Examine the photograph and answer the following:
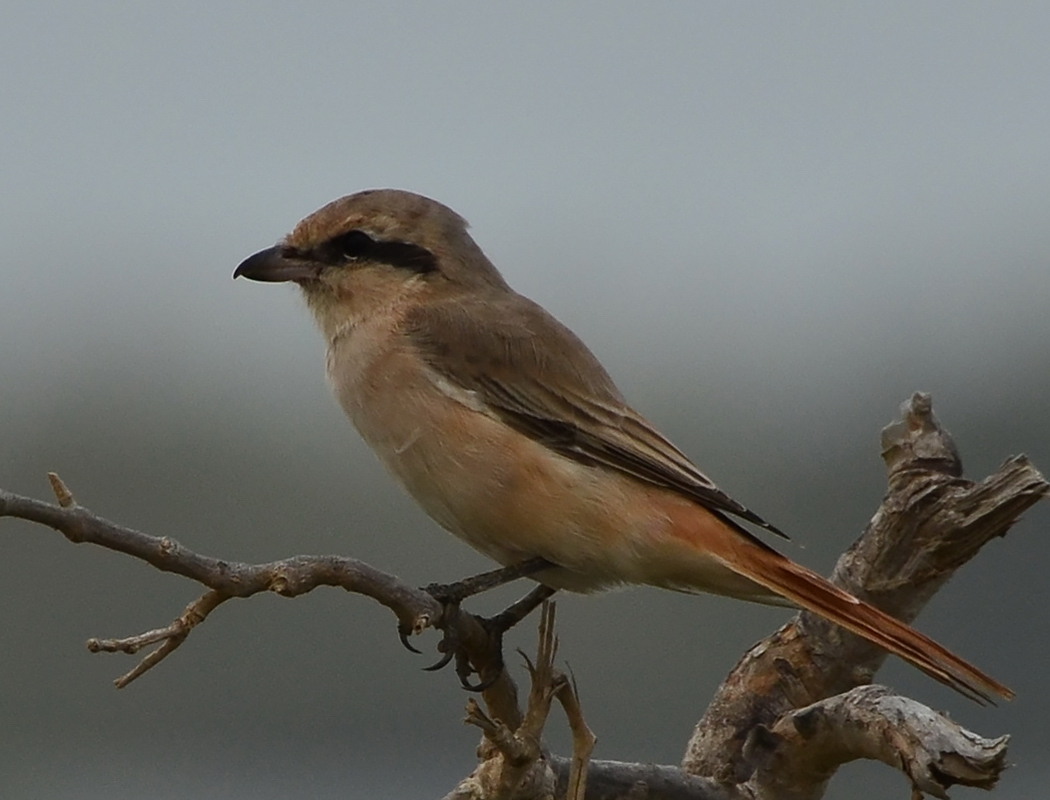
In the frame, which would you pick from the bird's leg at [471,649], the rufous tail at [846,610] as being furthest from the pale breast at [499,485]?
the bird's leg at [471,649]

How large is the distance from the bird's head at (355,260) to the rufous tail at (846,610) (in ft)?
4.60

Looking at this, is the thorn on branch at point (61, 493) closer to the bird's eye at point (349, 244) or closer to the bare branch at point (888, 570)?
the bare branch at point (888, 570)

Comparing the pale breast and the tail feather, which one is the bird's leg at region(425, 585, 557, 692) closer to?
the pale breast

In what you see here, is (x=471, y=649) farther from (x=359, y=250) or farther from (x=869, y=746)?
(x=359, y=250)

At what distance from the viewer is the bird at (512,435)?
466 centimetres

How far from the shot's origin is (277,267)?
5.46m

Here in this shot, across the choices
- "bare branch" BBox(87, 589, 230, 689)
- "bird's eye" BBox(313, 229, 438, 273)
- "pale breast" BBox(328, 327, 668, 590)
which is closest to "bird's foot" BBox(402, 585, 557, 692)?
"pale breast" BBox(328, 327, 668, 590)

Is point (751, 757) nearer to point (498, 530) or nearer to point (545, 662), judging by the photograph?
point (498, 530)

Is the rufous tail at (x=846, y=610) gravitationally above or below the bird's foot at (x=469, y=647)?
above

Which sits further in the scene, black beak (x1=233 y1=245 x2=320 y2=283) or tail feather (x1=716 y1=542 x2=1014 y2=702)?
black beak (x1=233 y1=245 x2=320 y2=283)

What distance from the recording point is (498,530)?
15.4ft

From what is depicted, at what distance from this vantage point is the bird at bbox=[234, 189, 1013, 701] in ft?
15.3

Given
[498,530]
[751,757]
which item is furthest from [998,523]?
[498,530]

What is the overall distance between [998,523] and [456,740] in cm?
560
